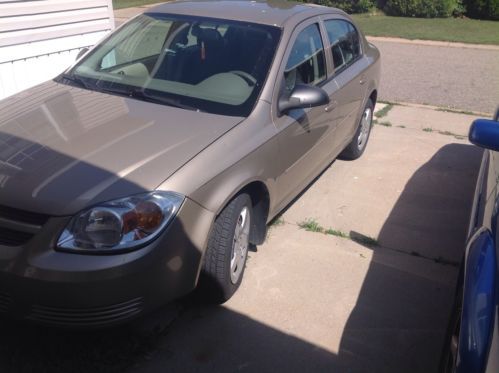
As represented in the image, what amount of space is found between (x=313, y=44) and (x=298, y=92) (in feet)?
3.00

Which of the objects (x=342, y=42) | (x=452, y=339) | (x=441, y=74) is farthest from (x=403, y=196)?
(x=441, y=74)

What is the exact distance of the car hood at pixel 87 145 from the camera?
258 centimetres

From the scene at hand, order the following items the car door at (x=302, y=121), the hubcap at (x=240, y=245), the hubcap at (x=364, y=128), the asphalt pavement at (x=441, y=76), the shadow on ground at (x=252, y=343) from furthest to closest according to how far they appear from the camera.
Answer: the asphalt pavement at (x=441, y=76) → the hubcap at (x=364, y=128) → the car door at (x=302, y=121) → the hubcap at (x=240, y=245) → the shadow on ground at (x=252, y=343)

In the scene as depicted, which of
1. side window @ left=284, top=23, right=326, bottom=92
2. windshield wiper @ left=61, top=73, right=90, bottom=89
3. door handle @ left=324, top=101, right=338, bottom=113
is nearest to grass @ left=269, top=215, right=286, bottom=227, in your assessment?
door handle @ left=324, top=101, right=338, bottom=113

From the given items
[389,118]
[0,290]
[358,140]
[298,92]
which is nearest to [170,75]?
[298,92]

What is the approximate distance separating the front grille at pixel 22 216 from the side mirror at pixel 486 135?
201cm

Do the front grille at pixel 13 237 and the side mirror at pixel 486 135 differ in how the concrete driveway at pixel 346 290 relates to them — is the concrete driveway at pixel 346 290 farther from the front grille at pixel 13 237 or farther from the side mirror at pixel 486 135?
the side mirror at pixel 486 135

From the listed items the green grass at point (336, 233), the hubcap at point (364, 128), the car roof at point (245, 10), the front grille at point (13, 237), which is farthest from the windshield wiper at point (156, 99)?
the hubcap at point (364, 128)

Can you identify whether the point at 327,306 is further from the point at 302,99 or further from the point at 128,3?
the point at 128,3

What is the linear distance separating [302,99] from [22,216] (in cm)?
189

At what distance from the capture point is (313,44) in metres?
4.31

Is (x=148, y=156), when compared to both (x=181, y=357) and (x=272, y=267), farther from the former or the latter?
(x=272, y=267)

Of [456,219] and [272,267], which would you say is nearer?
[272,267]

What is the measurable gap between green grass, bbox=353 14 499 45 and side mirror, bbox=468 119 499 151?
12798mm
